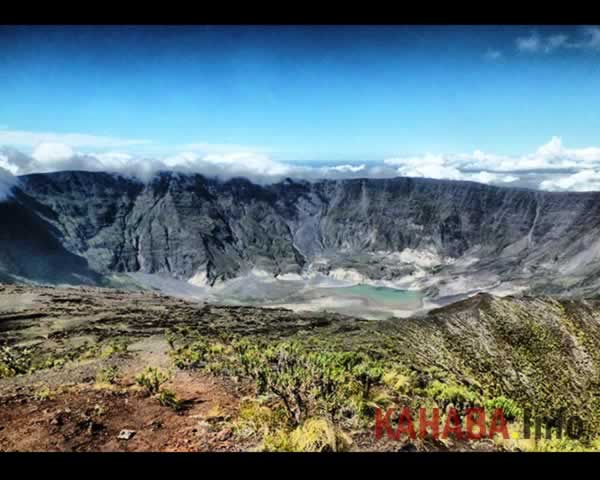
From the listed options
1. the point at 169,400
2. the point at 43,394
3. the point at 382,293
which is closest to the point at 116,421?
the point at 169,400

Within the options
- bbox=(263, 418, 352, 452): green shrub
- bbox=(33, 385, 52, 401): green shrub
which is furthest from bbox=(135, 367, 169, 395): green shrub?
bbox=(263, 418, 352, 452): green shrub

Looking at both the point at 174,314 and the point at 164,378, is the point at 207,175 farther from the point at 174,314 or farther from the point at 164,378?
the point at 164,378

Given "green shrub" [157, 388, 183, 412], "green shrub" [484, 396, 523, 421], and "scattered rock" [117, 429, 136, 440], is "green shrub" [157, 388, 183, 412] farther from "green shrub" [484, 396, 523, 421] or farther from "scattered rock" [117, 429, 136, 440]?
"green shrub" [484, 396, 523, 421]

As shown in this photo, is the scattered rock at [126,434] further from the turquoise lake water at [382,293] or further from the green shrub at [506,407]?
the turquoise lake water at [382,293]

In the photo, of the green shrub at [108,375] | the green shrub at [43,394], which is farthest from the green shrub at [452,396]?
the green shrub at [43,394]

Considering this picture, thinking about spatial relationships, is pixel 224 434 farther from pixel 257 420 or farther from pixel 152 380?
pixel 152 380

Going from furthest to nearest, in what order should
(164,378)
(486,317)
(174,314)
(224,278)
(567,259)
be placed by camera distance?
(224,278), (567,259), (174,314), (486,317), (164,378)
